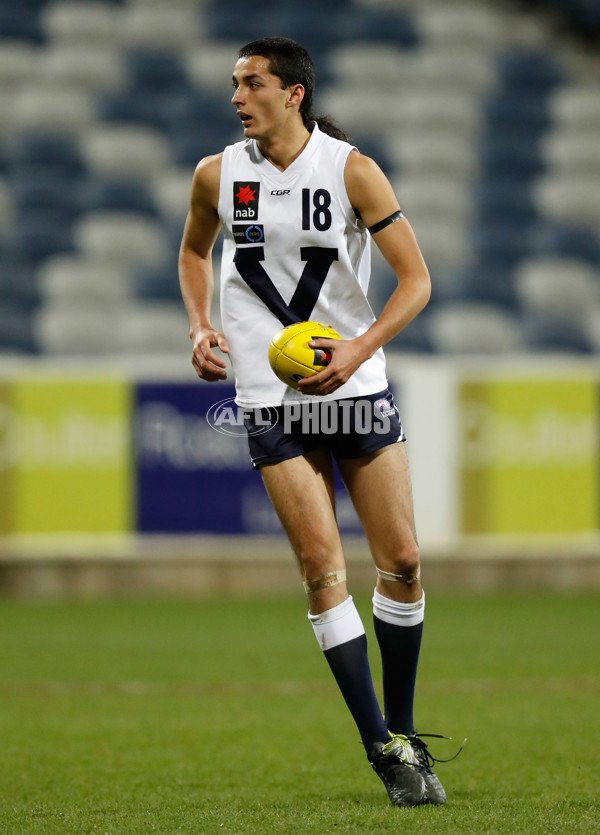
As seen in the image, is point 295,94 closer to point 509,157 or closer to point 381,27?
point 509,157

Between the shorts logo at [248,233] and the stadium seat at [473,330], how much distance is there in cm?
874

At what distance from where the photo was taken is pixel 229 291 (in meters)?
3.82

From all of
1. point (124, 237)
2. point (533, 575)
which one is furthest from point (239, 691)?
point (124, 237)

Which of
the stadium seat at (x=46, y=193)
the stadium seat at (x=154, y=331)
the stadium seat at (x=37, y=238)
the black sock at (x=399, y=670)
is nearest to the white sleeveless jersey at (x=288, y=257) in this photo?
the black sock at (x=399, y=670)

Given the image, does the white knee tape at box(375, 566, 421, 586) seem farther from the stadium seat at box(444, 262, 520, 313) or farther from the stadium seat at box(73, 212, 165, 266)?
the stadium seat at box(73, 212, 165, 266)

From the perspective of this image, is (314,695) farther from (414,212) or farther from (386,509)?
(414,212)

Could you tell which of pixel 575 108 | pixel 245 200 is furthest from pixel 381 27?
pixel 245 200

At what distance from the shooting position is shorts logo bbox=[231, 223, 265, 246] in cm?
371

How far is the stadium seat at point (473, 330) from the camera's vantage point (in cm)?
1241

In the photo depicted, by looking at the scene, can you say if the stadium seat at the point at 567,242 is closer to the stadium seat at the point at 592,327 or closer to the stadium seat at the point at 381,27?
the stadium seat at the point at 592,327

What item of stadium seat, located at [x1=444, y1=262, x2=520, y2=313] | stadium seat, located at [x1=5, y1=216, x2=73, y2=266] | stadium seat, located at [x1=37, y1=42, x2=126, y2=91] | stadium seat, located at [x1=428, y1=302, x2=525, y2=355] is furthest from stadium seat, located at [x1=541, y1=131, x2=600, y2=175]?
stadium seat, located at [x1=5, y1=216, x2=73, y2=266]

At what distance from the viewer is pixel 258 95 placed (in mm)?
3682

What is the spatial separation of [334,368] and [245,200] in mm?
574

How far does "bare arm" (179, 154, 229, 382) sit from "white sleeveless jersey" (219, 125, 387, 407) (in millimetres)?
50
